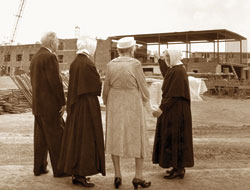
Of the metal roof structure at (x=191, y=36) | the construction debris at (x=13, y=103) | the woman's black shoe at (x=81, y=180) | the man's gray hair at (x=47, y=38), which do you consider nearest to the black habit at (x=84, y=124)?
the woman's black shoe at (x=81, y=180)

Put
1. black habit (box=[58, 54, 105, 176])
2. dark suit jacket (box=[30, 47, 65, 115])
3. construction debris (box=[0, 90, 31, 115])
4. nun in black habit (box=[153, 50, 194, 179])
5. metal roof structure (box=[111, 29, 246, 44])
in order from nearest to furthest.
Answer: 1. black habit (box=[58, 54, 105, 176])
2. dark suit jacket (box=[30, 47, 65, 115])
3. nun in black habit (box=[153, 50, 194, 179])
4. construction debris (box=[0, 90, 31, 115])
5. metal roof structure (box=[111, 29, 246, 44])

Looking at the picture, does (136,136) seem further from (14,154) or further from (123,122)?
(14,154)

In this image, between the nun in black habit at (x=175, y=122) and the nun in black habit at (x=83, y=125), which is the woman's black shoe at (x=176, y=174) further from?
the nun in black habit at (x=83, y=125)

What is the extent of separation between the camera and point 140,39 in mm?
29391

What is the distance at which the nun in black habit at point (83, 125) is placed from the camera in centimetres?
378

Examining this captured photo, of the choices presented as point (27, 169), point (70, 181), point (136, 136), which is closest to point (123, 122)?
point (136, 136)

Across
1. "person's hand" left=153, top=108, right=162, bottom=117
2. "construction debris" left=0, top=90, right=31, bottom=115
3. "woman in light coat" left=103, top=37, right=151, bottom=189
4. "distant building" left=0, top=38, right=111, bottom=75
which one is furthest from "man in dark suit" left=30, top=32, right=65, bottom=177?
"distant building" left=0, top=38, right=111, bottom=75

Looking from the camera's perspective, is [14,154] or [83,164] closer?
[83,164]

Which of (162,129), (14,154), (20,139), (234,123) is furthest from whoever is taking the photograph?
(234,123)

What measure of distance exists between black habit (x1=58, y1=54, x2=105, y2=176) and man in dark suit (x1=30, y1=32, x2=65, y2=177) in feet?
0.97

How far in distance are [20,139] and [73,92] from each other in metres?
5.21

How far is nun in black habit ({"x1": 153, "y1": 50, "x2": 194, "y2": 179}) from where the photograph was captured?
14.2 ft

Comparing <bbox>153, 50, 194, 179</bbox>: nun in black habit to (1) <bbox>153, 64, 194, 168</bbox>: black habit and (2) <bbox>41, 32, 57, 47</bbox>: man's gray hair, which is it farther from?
(2) <bbox>41, 32, 57, 47</bbox>: man's gray hair

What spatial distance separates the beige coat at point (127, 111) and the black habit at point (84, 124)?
203mm
